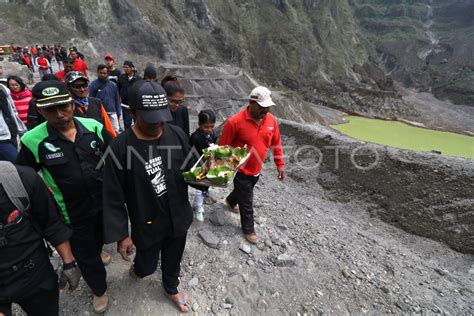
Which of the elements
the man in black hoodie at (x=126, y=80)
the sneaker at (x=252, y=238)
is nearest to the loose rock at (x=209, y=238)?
the sneaker at (x=252, y=238)

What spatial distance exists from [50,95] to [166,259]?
5.30 ft

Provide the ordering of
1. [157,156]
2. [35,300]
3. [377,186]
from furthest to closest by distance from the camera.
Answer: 1. [377,186]
2. [157,156]
3. [35,300]

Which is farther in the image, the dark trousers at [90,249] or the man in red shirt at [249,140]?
the man in red shirt at [249,140]

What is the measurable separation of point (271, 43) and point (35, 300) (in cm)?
5413

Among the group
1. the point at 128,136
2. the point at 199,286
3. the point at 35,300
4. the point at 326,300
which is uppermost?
the point at 128,136

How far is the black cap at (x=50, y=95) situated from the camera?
2.05 m

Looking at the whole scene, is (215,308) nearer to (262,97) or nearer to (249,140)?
(249,140)

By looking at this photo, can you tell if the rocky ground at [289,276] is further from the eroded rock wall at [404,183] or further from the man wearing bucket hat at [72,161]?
the eroded rock wall at [404,183]

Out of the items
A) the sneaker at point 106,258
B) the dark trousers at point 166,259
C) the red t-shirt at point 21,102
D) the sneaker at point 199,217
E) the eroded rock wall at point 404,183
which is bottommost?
the eroded rock wall at point 404,183

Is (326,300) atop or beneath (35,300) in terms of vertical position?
beneath

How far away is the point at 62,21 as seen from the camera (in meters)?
31.1

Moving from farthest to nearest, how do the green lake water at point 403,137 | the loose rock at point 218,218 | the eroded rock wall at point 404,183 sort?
the green lake water at point 403,137 < the eroded rock wall at point 404,183 < the loose rock at point 218,218

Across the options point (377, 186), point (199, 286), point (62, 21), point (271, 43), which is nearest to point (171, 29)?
Answer: point (62, 21)

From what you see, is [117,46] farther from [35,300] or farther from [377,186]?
[35,300]
